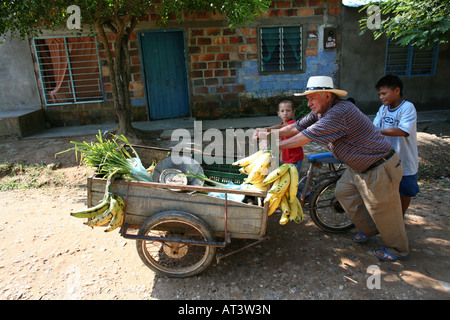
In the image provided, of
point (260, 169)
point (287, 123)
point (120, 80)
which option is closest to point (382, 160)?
point (260, 169)

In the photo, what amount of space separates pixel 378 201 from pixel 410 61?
8.53 meters

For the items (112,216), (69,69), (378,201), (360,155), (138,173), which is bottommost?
(378,201)

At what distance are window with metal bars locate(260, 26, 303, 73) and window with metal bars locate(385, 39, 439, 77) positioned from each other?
9.20ft

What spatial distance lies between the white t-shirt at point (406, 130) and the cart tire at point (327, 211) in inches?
27.7

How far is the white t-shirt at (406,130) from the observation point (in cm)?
320

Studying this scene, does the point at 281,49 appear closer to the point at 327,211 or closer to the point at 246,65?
the point at 246,65

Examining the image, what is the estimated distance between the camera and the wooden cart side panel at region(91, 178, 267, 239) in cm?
282

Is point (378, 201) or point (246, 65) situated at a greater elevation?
point (246, 65)

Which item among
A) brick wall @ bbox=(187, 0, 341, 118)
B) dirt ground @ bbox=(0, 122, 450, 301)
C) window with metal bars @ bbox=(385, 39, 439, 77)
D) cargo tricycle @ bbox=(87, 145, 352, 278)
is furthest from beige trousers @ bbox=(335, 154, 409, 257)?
window with metal bars @ bbox=(385, 39, 439, 77)

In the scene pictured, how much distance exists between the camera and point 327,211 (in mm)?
3686

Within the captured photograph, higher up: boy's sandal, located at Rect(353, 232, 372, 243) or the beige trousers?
the beige trousers

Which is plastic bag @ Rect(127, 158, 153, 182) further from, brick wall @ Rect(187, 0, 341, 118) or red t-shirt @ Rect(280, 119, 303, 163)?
brick wall @ Rect(187, 0, 341, 118)

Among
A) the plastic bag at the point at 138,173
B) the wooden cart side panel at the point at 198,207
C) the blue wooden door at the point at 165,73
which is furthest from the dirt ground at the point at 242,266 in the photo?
the blue wooden door at the point at 165,73
